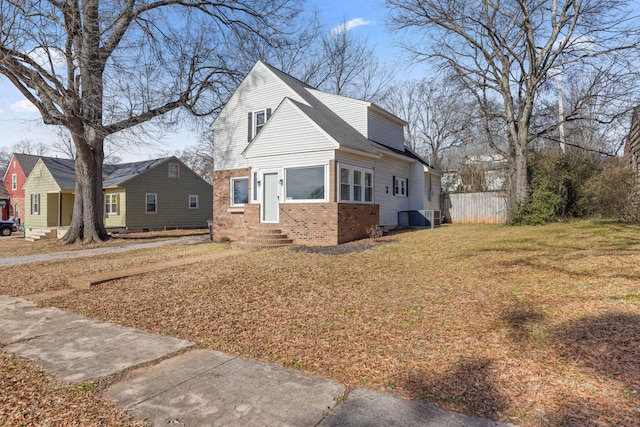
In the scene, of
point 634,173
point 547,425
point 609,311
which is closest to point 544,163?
point 634,173

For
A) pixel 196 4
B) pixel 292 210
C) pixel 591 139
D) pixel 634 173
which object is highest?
pixel 196 4

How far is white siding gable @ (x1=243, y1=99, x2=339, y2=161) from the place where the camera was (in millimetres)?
12659

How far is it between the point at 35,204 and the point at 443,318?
3367 centimetres

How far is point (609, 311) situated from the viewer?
4.66m

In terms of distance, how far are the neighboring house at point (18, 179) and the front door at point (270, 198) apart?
31.1 m

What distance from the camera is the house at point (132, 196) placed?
2498 centimetres

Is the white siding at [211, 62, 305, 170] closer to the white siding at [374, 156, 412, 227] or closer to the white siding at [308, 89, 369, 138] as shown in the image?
the white siding at [308, 89, 369, 138]

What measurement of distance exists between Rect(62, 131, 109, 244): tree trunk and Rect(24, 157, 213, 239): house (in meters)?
7.34

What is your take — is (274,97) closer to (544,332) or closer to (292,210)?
(292,210)

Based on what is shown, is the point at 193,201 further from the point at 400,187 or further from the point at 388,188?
the point at 388,188

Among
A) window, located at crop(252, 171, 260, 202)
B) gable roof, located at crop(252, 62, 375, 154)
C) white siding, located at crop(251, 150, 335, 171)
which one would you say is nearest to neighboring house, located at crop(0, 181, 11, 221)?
gable roof, located at crop(252, 62, 375, 154)

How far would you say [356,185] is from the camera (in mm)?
13516

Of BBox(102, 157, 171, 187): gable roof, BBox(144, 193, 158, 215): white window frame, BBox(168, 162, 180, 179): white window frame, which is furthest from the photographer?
BBox(168, 162, 180, 179): white window frame

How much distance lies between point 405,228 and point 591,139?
55.5ft
